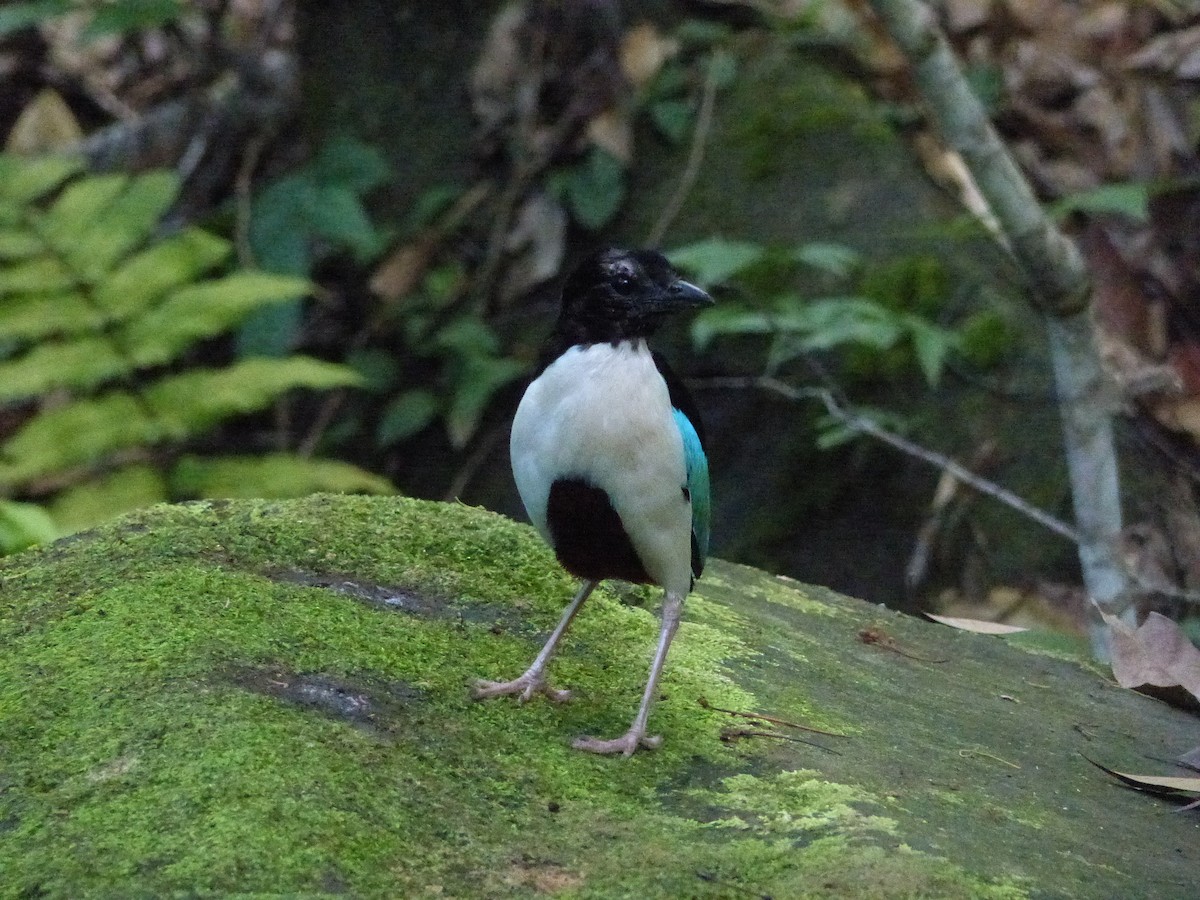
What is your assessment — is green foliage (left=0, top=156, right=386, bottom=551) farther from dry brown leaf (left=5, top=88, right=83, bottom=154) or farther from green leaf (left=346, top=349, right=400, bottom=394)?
dry brown leaf (left=5, top=88, right=83, bottom=154)

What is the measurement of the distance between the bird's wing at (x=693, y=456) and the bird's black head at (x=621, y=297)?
12cm

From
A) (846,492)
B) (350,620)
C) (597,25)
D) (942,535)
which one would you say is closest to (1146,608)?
(942,535)

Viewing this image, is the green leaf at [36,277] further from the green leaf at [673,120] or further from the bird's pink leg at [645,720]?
the bird's pink leg at [645,720]

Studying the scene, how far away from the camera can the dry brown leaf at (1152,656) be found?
3764 mm

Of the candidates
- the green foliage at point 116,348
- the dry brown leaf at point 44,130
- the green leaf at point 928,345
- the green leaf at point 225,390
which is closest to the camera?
the green leaf at point 928,345

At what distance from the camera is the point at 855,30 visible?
7738 millimetres

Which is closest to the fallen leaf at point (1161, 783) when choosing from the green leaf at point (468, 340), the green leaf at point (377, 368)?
the green leaf at point (468, 340)

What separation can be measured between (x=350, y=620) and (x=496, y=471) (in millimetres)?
4272

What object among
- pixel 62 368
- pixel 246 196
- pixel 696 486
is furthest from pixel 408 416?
pixel 696 486

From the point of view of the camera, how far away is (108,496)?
20.0ft

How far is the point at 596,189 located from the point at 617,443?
4718 mm

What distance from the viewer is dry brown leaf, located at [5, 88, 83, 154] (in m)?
8.58

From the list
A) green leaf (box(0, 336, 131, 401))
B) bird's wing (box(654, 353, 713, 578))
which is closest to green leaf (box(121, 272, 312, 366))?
green leaf (box(0, 336, 131, 401))

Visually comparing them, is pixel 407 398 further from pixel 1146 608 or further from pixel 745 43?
pixel 1146 608
